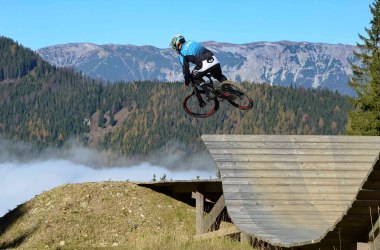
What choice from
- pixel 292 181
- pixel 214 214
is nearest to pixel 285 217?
pixel 292 181

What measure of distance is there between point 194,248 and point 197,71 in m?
5.12

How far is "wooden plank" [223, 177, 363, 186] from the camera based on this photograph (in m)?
15.8

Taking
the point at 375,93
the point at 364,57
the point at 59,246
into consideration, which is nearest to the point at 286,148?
the point at 59,246

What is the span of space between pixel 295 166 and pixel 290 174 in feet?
1.51

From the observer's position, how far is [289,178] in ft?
52.3

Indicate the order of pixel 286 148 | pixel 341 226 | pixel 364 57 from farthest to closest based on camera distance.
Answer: pixel 364 57, pixel 286 148, pixel 341 226

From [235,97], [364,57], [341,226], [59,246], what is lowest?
[59,246]

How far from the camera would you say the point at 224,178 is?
52.4 ft

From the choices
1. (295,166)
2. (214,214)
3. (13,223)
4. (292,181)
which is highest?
(295,166)

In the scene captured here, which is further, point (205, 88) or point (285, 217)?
point (205, 88)

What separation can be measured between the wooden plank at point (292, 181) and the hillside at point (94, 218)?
691 centimetres

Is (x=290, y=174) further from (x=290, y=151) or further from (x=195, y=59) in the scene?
(x=195, y=59)

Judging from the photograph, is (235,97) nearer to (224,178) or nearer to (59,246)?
(224,178)

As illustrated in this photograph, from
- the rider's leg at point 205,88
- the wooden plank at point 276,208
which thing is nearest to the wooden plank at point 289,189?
the wooden plank at point 276,208
